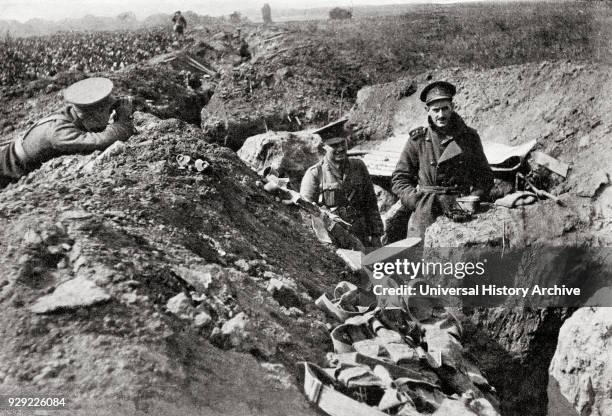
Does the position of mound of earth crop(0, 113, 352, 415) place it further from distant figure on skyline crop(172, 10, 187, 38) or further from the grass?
distant figure on skyline crop(172, 10, 187, 38)

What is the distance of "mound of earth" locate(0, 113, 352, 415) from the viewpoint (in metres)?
2.50

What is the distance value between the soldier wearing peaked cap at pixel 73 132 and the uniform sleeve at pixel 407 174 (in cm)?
295

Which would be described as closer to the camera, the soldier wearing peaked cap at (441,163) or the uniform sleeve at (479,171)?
the soldier wearing peaked cap at (441,163)

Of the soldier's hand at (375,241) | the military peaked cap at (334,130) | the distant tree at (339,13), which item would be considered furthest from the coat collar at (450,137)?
the distant tree at (339,13)

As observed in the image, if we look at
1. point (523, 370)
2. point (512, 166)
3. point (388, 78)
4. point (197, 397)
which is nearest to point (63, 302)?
point (197, 397)

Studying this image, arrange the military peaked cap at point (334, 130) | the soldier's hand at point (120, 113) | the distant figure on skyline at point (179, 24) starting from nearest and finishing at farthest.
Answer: the soldier's hand at point (120, 113) < the military peaked cap at point (334, 130) < the distant figure on skyline at point (179, 24)

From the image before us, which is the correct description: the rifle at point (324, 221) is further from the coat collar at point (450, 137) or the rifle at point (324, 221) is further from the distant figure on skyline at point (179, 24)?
the distant figure on skyline at point (179, 24)

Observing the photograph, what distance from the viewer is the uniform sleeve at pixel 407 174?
5730mm

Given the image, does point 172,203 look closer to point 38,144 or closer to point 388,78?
point 38,144

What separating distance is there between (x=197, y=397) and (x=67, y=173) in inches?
134

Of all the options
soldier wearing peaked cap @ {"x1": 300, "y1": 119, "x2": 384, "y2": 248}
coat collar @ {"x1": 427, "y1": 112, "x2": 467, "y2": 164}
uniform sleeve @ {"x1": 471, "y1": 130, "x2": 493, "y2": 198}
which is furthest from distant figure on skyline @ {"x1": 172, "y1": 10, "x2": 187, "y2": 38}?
uniform sleeve @ {"x1": 471, "y1": 130, "x2": 493, "y2": 198}

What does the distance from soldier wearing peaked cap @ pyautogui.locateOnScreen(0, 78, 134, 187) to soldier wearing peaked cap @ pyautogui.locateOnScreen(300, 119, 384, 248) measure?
218 centimetres

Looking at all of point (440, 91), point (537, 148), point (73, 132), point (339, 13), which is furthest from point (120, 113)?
point (339, 13)

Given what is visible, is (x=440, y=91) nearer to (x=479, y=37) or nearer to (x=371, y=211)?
(x=371, y=211)
